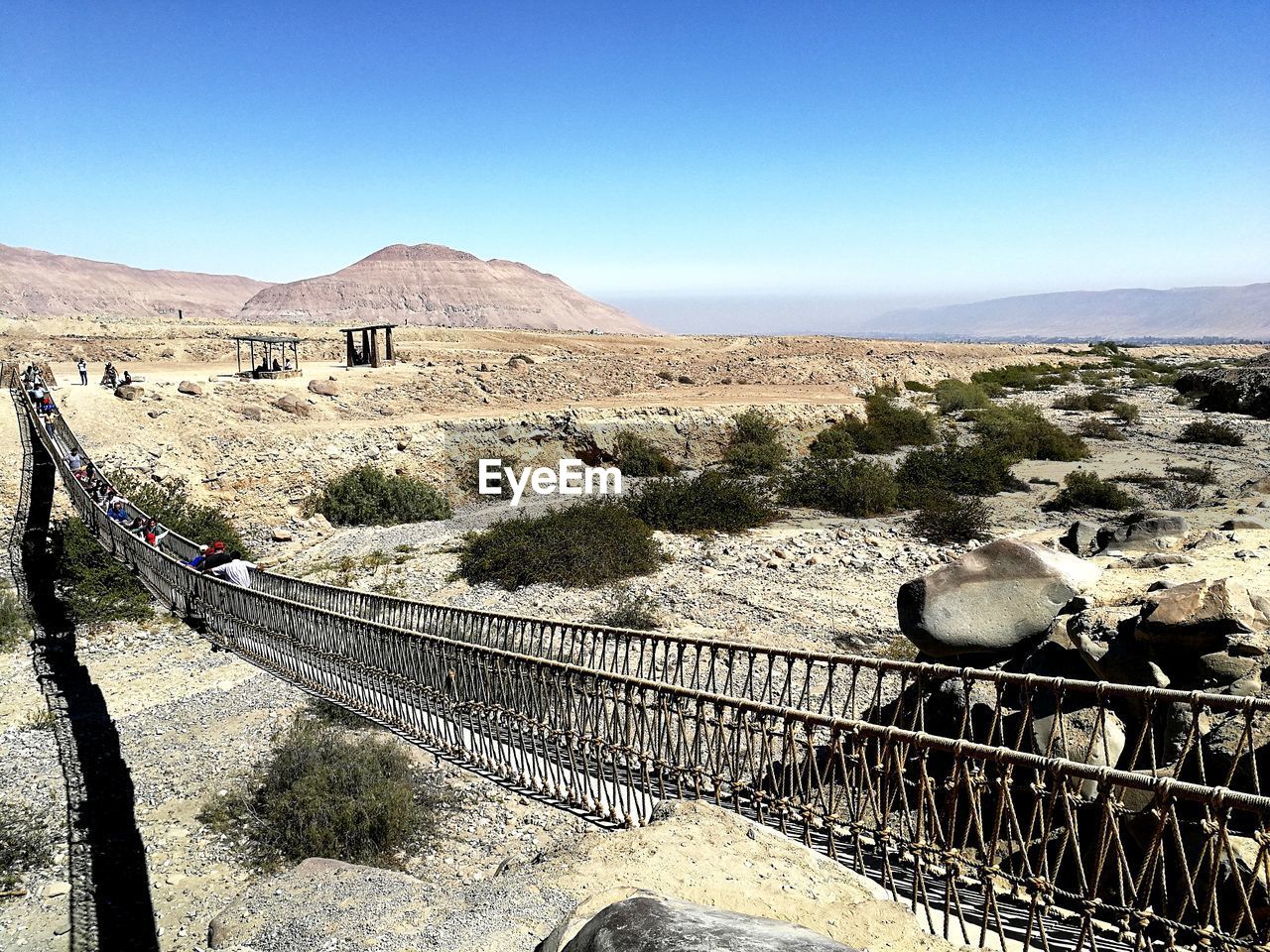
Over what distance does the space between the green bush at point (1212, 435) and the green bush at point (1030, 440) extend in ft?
11.4

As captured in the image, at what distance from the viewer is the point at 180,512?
16156 millimetres

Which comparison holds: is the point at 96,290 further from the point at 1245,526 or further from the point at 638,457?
the point at 1245,526

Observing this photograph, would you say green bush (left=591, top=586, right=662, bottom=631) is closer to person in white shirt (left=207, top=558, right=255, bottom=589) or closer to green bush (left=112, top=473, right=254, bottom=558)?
person in white shirt (left=207, top=558, right=255, bottom=589)

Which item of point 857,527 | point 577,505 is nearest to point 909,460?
point 857,527

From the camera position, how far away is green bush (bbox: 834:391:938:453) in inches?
1016

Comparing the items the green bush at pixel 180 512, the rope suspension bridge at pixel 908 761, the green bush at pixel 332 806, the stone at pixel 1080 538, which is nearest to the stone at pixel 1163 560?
the stone at pixel 1080 538

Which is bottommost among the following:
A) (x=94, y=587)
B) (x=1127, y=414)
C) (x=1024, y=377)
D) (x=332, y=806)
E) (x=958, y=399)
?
(x=332, y=806)

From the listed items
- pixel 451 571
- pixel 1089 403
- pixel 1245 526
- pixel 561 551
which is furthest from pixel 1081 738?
pixel 1089 403

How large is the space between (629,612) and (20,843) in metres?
7.34

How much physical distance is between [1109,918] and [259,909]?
5.69m

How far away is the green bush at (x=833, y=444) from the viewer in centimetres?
2431

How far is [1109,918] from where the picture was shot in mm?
4695

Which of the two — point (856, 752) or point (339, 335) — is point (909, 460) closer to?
point (856, 752)

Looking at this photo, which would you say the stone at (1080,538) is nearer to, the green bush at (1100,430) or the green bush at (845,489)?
the green bush at (845,489)
